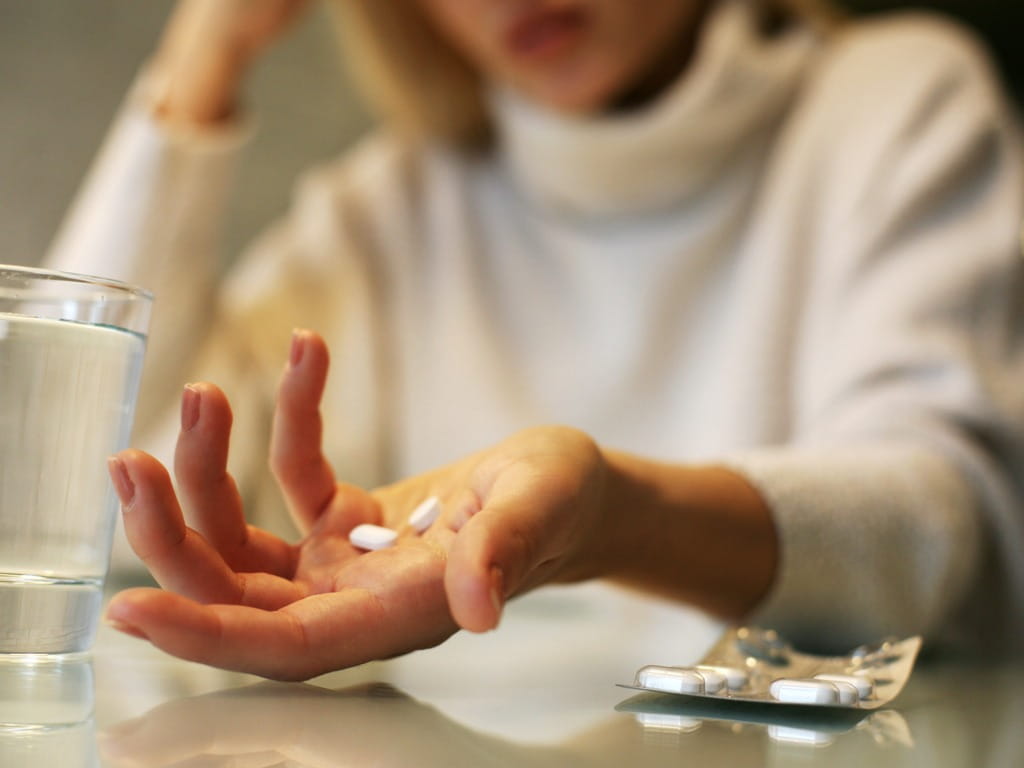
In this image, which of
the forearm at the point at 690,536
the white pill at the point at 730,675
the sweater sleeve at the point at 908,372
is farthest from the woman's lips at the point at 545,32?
the white pill at the point at 730,675

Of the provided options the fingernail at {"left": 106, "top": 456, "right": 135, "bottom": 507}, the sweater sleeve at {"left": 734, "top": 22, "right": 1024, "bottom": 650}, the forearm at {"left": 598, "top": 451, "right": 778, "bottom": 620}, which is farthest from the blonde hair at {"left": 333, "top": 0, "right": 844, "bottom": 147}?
the fingernail at {"left": 106, "top": 456, "right": 135, "bottom": 507}

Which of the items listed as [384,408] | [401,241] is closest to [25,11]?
[401,241]

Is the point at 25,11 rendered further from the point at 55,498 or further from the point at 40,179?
the point at 55,498

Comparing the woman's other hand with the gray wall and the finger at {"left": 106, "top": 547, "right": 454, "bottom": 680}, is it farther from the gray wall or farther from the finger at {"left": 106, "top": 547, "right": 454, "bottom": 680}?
the finger at {"left": 106, "top": 547, "right": 454, "bottom": 680}

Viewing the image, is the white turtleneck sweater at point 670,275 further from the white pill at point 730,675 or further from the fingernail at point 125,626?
the fingernail at point 125,626

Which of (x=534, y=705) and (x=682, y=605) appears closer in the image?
(x=534, y=705)
